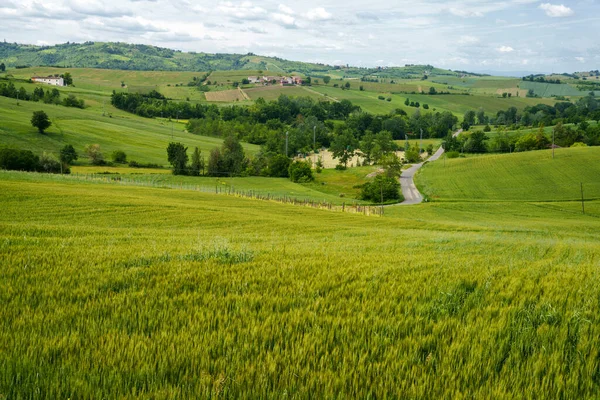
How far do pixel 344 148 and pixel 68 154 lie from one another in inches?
3593

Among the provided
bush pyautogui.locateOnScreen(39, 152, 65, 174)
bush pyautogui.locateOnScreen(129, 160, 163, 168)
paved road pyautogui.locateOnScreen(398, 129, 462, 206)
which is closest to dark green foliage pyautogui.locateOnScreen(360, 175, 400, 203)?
paved road pyautogui.locateOnScreen(398, 129, 462, 206)

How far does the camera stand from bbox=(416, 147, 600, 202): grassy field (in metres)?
91.8

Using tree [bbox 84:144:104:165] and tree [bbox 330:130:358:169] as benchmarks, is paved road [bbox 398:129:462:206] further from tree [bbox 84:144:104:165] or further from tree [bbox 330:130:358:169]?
tree [bbox 84:144:104:165]

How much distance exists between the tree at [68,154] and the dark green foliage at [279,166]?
2097 inches

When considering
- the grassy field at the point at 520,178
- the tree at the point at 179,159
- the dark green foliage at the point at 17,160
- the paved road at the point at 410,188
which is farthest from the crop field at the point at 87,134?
the grassy field at the point at 520,178

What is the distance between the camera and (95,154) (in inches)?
4291

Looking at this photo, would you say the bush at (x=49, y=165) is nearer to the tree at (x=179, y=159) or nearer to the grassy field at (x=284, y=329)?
the tree at (x=179, y=159)

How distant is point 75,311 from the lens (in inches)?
219

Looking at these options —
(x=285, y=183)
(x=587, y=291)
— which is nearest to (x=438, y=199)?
(x=285, y=183)

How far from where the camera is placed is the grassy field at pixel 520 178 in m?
91.8

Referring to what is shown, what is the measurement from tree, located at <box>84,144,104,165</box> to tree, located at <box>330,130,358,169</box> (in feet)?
261

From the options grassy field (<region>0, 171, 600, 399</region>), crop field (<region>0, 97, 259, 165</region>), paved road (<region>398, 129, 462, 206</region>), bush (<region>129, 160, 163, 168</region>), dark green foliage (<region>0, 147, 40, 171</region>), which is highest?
crop field (<region>0, 97, 259, 165</region>)

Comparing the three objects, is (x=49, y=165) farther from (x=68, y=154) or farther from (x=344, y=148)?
(x=344, y=148)

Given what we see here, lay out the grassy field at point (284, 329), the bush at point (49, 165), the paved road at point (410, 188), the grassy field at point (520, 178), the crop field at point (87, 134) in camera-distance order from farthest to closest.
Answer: the crop field at point (87, 134)
the paved road at point (410, 188)
the grassy field at point (520, 178)
the bush at point (49, 165)
the grassy field at point (284, 329)
